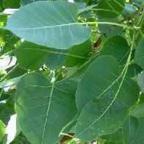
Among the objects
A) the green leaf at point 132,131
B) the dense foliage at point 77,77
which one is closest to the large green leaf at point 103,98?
the dense foliage at point 77,77

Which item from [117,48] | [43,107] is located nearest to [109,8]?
[117,48]

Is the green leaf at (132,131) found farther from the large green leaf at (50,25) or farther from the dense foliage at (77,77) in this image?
the large green leaf at (50,25)

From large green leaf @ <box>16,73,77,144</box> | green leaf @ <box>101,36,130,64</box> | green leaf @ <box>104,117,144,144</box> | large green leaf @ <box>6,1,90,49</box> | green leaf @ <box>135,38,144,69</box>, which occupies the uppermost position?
large green leaf @ <box>6,1,90,49</box>

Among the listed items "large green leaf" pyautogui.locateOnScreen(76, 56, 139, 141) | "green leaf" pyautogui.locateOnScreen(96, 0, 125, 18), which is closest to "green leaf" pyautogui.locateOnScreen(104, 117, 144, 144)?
"large green leaf" pyautogui.locateOnScreen(76, 56, 139, 141)

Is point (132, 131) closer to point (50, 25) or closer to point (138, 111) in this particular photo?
point (138, 111)

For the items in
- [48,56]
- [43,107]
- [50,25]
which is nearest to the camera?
[50,25]

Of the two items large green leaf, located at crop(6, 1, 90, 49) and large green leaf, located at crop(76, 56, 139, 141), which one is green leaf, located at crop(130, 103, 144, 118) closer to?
large green leaf, located at crop(76, 56, 139, 141)

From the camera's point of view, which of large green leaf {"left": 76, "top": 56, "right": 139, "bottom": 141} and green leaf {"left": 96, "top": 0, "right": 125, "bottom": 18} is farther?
green leaf {"left": 96, "top": 0, "right": 125, "bottom": 18}
